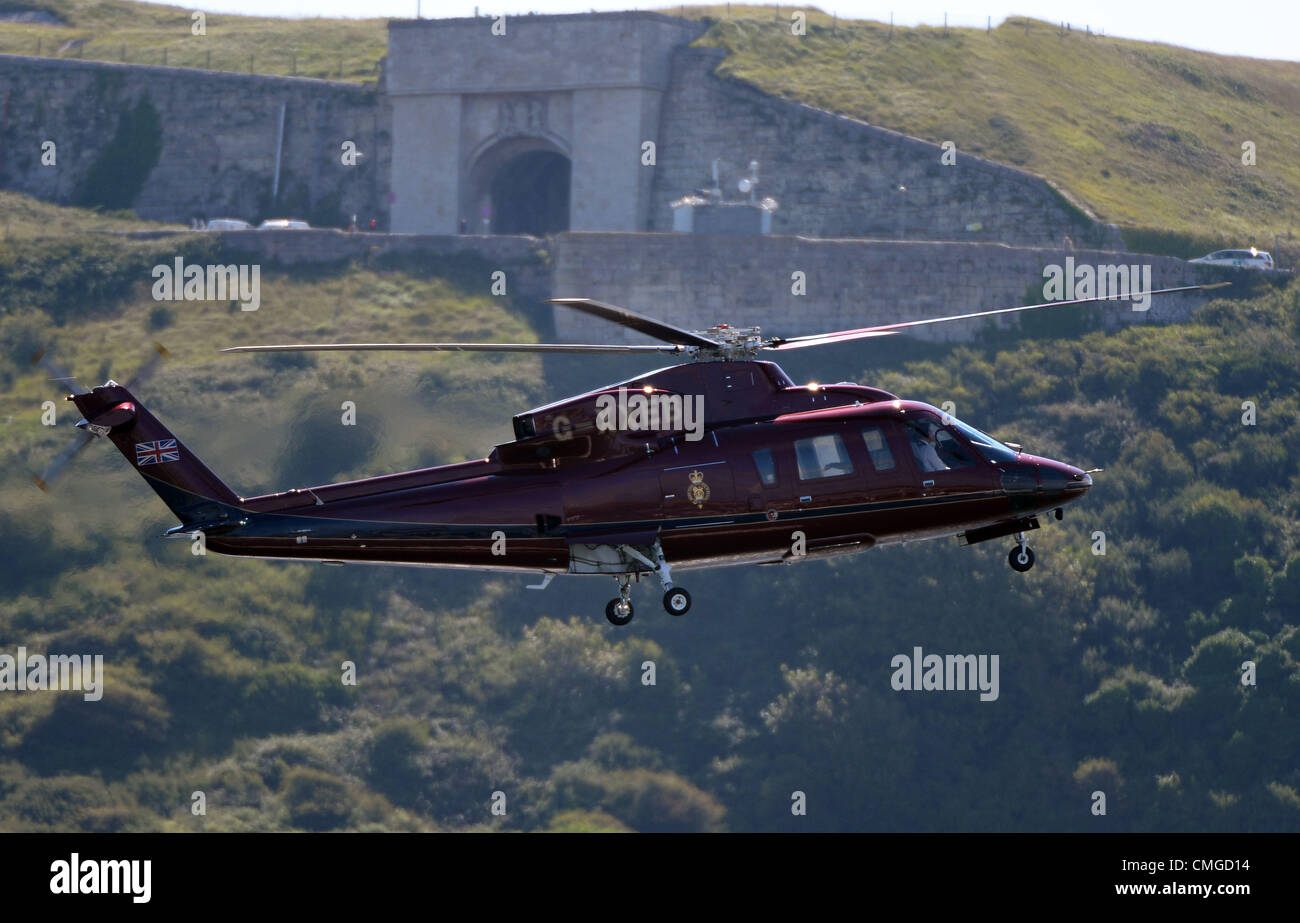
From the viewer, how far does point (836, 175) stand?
88.8 metres

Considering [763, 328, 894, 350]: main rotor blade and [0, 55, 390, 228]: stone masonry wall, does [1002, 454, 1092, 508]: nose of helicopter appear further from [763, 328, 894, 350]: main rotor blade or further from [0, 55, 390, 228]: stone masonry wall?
[0, 55, 390, 228]: stone masonry wall

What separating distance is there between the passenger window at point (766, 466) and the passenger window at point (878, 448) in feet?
5.38

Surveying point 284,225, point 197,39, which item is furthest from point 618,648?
point 197,39

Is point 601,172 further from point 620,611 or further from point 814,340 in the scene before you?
point 620,611

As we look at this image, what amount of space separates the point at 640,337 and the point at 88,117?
35478 mm

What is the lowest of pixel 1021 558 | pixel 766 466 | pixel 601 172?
pixel 1021 558

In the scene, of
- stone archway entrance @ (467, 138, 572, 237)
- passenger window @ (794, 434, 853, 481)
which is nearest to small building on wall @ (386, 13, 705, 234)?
stone archway entrance @ (467, 138, 572, 237)

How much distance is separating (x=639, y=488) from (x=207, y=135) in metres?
70.4

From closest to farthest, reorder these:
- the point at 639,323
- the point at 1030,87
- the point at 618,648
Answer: the point at 639,323
the point at 618,648
the point at 1030,87

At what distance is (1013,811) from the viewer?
69250 mm

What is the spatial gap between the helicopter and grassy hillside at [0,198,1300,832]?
32362 mm

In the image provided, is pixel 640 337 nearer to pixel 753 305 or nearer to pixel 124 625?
pixel 753 305
